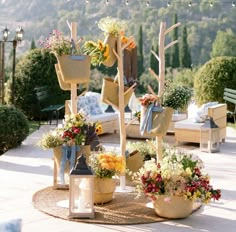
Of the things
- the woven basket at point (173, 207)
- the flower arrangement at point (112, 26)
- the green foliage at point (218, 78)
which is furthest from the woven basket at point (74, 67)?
the green foliage at point (218, 78)

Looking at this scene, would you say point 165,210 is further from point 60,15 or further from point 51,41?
point 60,15

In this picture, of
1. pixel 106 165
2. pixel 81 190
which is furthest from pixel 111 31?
pixel 81 190

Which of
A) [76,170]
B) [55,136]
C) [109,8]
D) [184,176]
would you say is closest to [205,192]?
[184,176]

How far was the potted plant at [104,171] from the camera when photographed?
6.43 meters

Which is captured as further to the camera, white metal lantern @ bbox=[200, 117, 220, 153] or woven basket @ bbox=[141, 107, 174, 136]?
white metal lantern @ bbox=[200, 117, 220, 153]

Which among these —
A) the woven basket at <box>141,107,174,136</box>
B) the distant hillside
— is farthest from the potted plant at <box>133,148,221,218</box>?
the distant hillside

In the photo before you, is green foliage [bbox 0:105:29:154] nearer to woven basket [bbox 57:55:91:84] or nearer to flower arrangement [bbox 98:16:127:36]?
woven basket [bbox 57:55:91:84]

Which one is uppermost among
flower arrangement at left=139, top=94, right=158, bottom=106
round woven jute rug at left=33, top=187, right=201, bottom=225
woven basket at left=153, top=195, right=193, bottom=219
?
flower arrangement at left=139, top=94, right=158, bottom=106

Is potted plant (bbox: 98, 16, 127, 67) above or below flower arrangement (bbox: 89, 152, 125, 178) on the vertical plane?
above

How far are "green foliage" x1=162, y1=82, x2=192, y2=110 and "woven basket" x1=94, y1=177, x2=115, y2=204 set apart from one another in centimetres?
100

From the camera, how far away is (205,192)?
234 inches

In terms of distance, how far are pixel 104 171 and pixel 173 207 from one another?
85 centimetres

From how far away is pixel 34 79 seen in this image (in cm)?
1450

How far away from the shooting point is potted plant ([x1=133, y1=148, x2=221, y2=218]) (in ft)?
19.3
